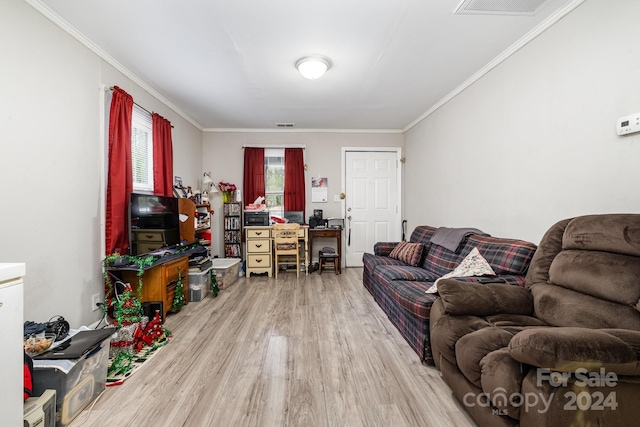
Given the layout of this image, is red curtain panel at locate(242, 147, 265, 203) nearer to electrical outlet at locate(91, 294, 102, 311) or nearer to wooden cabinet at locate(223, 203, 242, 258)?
wooden cabinet at locate(223, 203, 242, 258)

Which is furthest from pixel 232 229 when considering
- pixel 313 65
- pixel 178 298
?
pixel 313 65

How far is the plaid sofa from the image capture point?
6.48 ft

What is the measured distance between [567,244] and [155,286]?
3.37m

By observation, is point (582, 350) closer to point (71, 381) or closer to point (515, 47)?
point (71, 381)

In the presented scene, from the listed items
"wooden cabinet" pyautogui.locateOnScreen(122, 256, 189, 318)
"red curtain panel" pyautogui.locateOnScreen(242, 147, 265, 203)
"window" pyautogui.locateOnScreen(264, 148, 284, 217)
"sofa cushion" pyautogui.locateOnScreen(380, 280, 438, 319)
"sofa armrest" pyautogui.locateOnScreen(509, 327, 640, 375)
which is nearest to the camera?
"sofa armrest" pyautogui.locateOnScreen(509, 327, 640, 375)

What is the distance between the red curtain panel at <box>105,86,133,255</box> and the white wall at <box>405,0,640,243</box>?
368 cm

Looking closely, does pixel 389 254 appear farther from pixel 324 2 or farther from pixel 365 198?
pixel 324 2

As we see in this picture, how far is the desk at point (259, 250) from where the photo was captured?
14.3 feet

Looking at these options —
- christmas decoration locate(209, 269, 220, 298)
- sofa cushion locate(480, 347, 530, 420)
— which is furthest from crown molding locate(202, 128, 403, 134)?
sofa cushion locate(480, 347, 530, 420)

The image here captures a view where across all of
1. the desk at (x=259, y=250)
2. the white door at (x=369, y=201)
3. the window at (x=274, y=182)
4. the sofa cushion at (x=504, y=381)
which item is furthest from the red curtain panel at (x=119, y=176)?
the white door at (x=369, y=201)

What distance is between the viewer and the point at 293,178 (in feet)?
15.9

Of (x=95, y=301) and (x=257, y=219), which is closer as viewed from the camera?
(x=95, y=301)

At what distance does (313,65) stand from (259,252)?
2.94m

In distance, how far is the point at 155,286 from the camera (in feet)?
8.73
